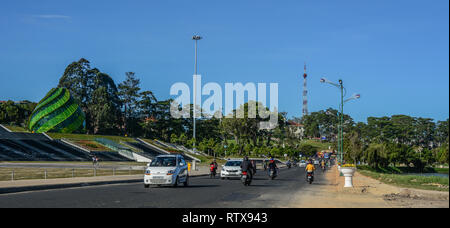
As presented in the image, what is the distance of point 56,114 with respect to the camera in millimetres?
85750

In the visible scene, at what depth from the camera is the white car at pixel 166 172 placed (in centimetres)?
2217

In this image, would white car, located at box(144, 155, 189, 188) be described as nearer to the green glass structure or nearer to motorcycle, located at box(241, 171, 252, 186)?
motorcycle, located at box(241, 171, 252, 186)

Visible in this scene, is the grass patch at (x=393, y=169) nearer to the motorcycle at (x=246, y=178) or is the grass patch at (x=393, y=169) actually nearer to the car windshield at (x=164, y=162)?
the motorcycle at (x=246, y=178)

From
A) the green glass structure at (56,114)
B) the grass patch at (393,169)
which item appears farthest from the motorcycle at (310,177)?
the green glass structure at (56,114)

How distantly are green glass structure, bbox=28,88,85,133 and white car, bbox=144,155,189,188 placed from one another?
6587cm

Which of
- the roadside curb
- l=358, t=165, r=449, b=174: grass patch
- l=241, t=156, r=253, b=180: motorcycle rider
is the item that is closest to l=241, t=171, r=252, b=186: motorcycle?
l=241, t=156, r=253, b=180: motorcycle rider

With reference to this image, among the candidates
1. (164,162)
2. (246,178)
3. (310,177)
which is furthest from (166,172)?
(310,177)

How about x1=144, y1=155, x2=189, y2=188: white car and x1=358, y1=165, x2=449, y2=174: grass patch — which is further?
x1=358, y1=165, x2=449, y2=174: grass patch

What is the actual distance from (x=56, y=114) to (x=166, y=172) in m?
69.4

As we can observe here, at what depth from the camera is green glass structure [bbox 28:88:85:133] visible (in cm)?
8350
